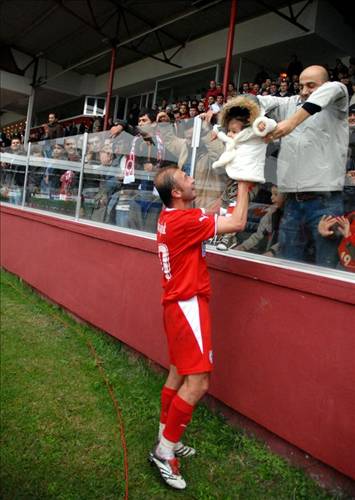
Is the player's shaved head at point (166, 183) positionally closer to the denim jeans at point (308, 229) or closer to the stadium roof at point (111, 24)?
the denim jeans at point (308, 229)

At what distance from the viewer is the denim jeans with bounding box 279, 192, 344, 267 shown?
2.89 m

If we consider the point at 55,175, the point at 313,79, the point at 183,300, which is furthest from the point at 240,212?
the point at 55,175

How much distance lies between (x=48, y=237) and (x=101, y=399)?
335cm

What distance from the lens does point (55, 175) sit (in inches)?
263

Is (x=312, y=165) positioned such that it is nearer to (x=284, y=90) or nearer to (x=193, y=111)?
(x=284, y=90)

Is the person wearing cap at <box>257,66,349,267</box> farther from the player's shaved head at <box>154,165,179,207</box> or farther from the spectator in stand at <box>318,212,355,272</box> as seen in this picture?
the player's shaved head at <box>154,165,179,207</box>

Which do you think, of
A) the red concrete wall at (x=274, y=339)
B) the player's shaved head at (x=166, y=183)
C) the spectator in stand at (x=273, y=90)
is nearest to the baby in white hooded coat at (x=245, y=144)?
the player's shaved head at (x=166, y=183)

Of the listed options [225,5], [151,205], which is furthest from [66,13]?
[151,205]

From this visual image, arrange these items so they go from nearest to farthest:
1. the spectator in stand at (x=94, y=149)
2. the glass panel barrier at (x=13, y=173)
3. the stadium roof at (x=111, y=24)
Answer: the spectator in stand at (x=94, y=149) → the glass panel barrier at (x=13, y=173) → the stadium roof at (x=111, y=24)

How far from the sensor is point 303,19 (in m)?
9.84

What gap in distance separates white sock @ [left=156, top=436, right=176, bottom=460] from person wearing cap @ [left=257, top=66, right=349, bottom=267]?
1416mm

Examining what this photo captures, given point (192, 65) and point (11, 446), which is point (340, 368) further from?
point (192, 65)

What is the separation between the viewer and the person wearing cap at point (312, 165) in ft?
9.41

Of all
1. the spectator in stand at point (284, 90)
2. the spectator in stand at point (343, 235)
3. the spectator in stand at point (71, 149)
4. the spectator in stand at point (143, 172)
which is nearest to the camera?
the spectator in stand at point (343, 235)
